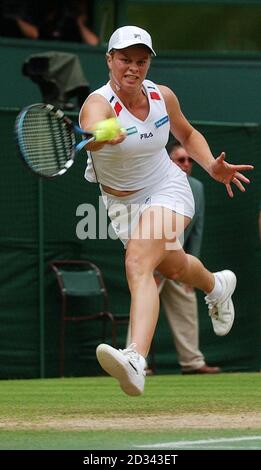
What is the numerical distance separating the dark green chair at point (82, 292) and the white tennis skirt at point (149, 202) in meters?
4.74

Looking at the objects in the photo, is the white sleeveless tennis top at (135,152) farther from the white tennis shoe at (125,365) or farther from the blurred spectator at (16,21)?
the blurred spectator at (16,21)

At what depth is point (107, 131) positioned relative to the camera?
7363 mm

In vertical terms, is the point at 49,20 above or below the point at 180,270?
above

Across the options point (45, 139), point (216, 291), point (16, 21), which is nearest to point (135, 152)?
point (45, 139)

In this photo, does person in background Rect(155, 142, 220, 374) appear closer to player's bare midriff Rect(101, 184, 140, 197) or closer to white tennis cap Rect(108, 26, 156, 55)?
player's bare midriff Rect(101, 184, 140, 197)

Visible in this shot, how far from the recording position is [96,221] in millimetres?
13844

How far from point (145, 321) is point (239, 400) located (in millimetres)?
1746

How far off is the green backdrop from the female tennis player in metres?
4.49

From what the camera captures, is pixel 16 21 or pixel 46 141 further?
pixel 16 21

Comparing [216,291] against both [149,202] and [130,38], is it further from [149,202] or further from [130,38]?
[130,38]

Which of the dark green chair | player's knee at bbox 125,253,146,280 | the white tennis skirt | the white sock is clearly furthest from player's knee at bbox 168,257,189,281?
the dark green chair

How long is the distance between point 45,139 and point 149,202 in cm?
84

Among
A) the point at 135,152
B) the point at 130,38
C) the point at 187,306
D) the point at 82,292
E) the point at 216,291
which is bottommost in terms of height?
the point at 187,306

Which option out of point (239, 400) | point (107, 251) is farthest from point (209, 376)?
point (239, 400)
